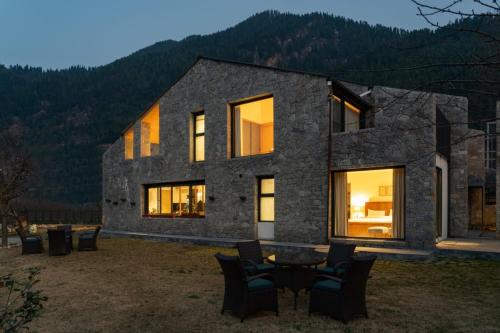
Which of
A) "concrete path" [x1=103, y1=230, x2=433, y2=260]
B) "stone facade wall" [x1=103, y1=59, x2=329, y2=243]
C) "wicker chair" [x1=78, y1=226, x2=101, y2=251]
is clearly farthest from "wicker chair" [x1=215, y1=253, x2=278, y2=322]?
"wicker chair" [x1=78, y1=226, x2=101, y2=251]

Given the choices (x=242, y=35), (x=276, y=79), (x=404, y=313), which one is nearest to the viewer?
(x=404, y=313)

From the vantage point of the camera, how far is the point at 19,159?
14.4 meters

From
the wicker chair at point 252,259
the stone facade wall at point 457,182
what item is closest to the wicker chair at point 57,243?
the wicker chair at point 252,259

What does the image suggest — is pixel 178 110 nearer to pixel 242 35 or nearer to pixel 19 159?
pixel 19 159

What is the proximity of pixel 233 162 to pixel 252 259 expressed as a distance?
Answer: 750 centimetres

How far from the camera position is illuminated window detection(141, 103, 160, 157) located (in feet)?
58.0

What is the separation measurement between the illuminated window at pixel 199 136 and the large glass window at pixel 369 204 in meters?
6.22

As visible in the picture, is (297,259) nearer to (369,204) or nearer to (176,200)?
(369,204)

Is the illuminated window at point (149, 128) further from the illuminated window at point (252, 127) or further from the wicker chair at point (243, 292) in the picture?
the wicker chair at point (243, 292)

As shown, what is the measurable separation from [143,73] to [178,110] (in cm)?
5856

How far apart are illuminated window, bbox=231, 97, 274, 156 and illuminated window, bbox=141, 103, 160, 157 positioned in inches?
195

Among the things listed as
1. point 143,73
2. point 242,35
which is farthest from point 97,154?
point 242,35

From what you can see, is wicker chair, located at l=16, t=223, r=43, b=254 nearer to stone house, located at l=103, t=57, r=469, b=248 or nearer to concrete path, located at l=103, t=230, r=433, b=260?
concrete path, located at l=103, t=230, r=433, b=260

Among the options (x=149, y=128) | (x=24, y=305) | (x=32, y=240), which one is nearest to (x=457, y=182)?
(x=149, y=128)
